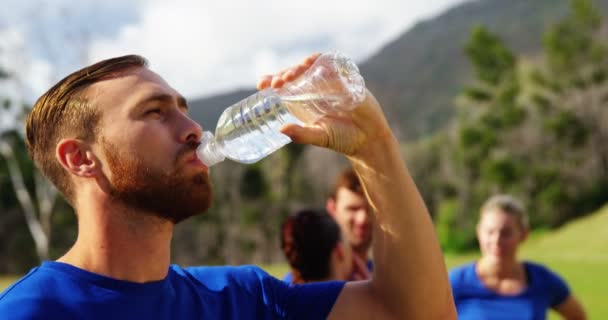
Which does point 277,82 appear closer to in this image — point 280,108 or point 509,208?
point 280,108

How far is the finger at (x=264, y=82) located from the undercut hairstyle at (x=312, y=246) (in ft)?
5.68

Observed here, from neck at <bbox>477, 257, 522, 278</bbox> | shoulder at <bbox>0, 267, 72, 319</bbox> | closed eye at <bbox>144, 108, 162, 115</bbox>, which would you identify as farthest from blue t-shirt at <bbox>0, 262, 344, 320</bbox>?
neck at <bbox>477, 257, 522, 278</bbox>

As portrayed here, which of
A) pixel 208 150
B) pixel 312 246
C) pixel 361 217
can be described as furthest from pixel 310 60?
pixel 361 217

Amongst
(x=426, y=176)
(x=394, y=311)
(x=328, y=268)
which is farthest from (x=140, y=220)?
(x=426, y=176)

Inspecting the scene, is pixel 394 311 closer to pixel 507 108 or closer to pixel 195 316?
pixel 195 316

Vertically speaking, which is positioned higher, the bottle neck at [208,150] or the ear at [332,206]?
the bottle neck at [208,150]

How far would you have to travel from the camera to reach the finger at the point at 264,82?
2172 millimetres

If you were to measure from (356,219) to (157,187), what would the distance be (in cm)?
256

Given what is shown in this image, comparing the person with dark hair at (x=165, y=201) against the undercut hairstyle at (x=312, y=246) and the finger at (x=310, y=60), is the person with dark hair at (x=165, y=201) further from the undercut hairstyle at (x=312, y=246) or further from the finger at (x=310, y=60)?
the undercut hairstyle at (x=312, y=246)

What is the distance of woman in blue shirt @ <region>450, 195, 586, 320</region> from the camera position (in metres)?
4.96

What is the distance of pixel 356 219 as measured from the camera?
459 centimetres

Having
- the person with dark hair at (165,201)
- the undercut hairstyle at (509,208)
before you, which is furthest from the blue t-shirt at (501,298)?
the person with dark hair at (165,201)

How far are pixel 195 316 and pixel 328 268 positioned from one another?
170 cm

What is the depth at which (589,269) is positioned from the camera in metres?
19.8
